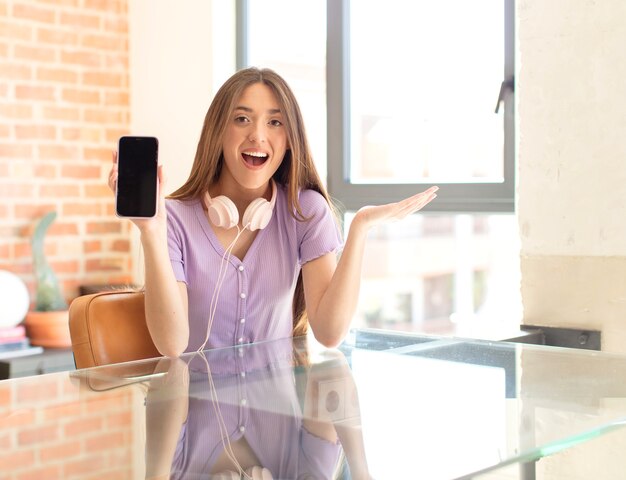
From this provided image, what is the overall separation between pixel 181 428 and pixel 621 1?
1.73 metres

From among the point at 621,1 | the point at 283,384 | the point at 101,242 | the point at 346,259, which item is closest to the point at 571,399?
the point at 283,384

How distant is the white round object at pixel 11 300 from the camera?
3.32 metres

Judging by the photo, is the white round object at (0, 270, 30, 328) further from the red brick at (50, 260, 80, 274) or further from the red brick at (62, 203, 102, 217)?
the red brick at (62, 203, 102, 217)

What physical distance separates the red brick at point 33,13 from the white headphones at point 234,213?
6.33 feet

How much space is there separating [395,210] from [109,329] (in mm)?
671

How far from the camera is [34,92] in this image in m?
3.67

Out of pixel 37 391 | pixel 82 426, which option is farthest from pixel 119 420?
pixel 37 391

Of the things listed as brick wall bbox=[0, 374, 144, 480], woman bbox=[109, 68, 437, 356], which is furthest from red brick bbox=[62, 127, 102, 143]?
brick wall bbox=[0, 374, 144, 480]

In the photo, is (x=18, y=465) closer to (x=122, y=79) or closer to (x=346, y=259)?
(x=346, y=259)

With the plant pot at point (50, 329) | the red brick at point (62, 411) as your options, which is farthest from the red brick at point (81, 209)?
the red brick at point (62, 411)

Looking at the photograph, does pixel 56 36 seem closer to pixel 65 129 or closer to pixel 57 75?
pixel 57 75

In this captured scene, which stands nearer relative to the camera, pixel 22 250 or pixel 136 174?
pixel 136 174

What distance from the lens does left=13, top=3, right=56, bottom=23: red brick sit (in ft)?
11.9

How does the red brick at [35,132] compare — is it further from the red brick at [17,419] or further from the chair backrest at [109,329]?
the red brick at [17,419]
